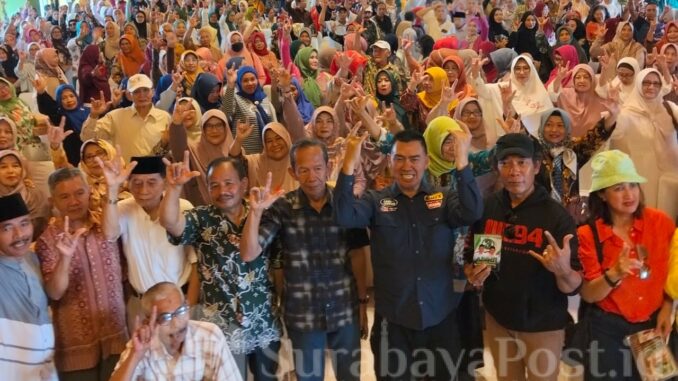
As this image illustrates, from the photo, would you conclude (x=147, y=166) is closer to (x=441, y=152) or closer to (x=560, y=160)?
(x=441, y=152)

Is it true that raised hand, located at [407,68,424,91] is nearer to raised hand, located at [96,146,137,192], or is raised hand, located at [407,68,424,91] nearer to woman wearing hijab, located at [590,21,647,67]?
woman wearing hijab, located at [590,21,647,67]

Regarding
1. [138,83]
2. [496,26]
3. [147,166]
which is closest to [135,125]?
[138,83]

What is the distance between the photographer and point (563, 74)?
16.3 ft

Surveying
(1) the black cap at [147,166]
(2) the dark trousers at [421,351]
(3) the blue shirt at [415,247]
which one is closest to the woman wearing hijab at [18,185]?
(1) the black cap at [147,166]

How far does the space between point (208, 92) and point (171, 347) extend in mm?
2953

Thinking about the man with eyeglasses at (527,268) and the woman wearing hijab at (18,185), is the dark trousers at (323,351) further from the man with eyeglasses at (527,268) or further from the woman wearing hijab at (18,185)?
the woman wearing hijab at (18,185)

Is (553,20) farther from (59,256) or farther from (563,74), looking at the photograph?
(59,256)

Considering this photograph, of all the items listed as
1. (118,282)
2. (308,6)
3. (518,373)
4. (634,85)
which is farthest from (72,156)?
(308,6)

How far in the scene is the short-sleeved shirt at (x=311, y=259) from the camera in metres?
2.41

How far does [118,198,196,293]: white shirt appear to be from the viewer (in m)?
2.45

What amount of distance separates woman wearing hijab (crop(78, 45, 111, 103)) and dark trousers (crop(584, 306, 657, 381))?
510 cm

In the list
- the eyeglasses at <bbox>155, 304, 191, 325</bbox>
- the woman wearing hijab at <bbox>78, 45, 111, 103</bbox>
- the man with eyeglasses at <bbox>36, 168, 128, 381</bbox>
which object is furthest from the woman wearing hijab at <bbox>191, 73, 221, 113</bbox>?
the eyeglasses at <bbox>155, 304, 191, 325</bbox>

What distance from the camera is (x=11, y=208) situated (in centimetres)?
212

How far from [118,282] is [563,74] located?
3885mm
